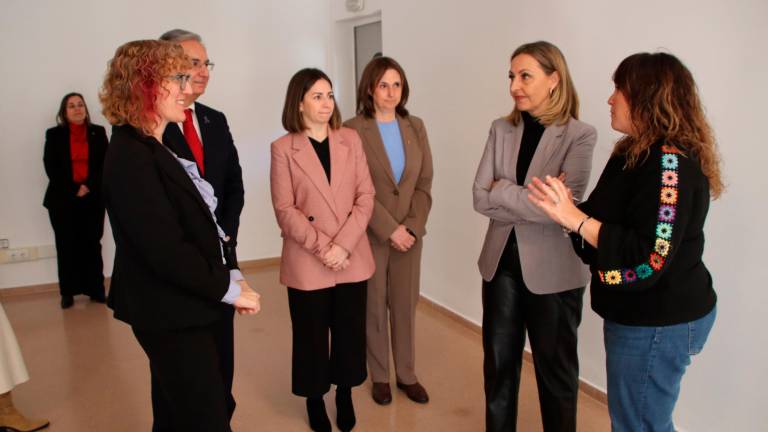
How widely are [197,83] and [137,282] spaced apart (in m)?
1.11

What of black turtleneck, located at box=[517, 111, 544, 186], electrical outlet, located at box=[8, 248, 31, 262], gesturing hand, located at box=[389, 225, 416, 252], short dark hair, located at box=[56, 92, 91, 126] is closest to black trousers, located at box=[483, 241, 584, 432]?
black turtleneck, located at box=[517, 111, 544, 186]

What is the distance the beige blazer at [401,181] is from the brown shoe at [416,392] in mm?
795

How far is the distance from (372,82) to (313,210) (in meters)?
0.73

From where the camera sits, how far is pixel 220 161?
8.11 ft

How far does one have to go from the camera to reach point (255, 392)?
10.5 feet

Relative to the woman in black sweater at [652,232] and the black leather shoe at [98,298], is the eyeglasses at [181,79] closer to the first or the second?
the woman in black sweater at [652,232]

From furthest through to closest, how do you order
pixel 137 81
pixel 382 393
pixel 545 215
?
1. pixel 382 393
2. pixel 545 215
3. pixel 137 81

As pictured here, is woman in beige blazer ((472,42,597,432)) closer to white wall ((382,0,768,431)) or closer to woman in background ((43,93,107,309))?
white wall ((382,0,768,431))

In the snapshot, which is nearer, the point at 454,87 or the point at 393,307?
the point at 393,307

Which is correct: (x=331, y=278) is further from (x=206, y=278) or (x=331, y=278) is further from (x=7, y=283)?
(x=7, y=283)

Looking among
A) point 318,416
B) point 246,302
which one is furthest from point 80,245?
point 246,302

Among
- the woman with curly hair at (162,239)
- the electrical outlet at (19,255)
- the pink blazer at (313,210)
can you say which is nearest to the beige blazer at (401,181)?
the pink blazer at (313,210)

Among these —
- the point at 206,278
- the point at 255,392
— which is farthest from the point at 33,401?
the point at 206,278

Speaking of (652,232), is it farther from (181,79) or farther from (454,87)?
(454,87)
